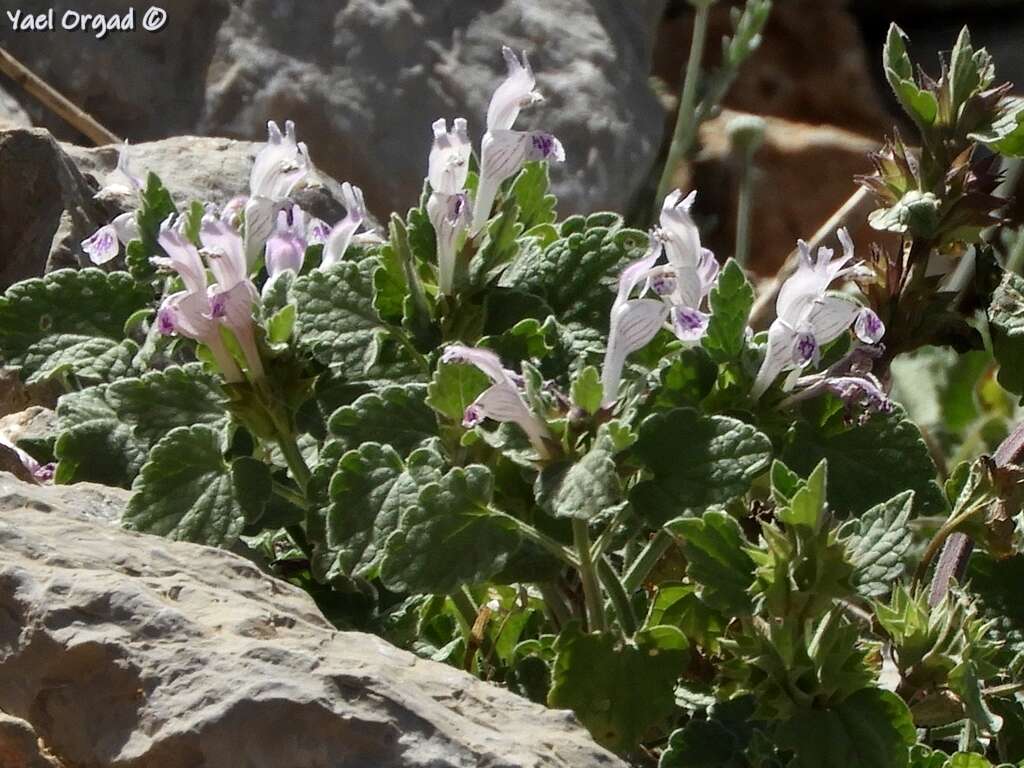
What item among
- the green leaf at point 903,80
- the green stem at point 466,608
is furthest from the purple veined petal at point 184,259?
the green leaf at point 903,80

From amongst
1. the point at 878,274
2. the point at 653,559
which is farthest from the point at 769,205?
the point at 653,559

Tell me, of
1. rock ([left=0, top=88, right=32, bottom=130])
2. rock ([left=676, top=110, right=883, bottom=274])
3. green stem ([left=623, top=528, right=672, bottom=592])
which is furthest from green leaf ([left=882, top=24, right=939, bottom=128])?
rock ([left=676, top=110, right=883, bottom=274])

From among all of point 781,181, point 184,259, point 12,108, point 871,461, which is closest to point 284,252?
point 184,259

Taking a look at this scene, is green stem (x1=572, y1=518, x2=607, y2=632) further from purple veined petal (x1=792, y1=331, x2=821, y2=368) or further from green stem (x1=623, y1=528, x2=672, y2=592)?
purple veined petal (x1=792, y1=331, x2=821, y2=368)

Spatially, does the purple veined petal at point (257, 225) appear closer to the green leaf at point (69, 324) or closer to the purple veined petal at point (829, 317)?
the green leaf at point (69, 324)

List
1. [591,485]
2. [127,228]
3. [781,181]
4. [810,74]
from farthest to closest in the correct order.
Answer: [810,74], [781,181], [127,228], [591,485]

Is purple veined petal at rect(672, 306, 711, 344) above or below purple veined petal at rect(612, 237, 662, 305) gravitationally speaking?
below

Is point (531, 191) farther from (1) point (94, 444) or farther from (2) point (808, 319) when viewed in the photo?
(1) point (94, 444)
